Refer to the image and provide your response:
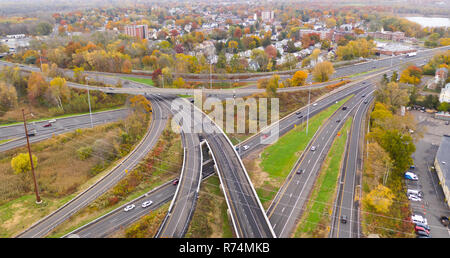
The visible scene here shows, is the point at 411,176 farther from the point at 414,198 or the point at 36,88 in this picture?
the point at 36,88

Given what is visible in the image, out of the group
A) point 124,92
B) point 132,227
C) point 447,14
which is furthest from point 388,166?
point 447,14

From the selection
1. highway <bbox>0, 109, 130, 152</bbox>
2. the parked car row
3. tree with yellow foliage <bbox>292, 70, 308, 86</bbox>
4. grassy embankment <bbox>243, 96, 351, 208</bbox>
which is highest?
tree with yellow foliage <bbox>292, 70, 308, 86</bbox>

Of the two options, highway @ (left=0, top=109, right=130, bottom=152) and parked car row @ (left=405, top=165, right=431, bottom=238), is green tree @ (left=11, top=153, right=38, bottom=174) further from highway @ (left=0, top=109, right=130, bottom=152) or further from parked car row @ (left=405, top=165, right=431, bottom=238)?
parked car row @ (left=405, top=165, right=431, bottom=238)

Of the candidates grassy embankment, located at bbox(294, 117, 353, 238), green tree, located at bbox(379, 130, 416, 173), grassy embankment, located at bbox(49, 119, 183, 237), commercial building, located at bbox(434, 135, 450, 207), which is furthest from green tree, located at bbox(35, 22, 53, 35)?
commercial building, located at bbox(434, 135, 450, 207)

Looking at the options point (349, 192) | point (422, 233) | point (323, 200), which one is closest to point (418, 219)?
point (422, 233)

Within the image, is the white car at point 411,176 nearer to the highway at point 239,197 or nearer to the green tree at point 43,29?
the highway at point 239,197

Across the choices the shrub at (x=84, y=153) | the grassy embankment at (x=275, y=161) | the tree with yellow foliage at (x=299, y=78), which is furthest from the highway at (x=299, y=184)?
the shrub at (x=84, y=153)
